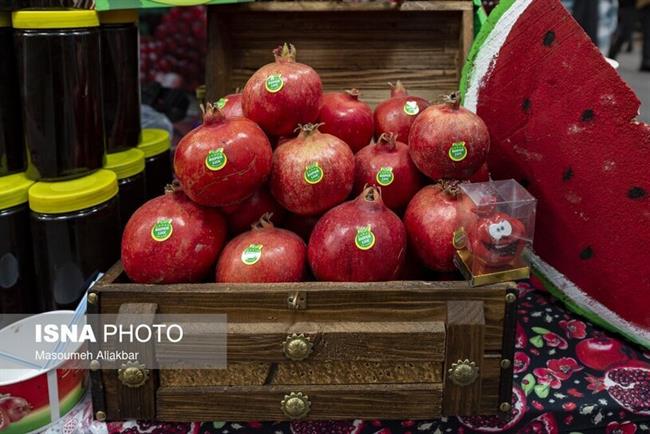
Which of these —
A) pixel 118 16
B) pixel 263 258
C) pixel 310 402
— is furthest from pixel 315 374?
pixel 118 16

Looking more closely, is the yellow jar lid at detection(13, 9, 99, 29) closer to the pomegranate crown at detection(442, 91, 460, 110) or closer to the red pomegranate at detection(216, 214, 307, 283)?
the red pomegranate at detection(216, 214, 307, 283)

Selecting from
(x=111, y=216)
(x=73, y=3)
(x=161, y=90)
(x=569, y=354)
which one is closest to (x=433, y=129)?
(x=569, y=354)

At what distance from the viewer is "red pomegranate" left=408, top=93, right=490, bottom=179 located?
115 cm

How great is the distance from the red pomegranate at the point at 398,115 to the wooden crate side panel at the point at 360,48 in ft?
1.25

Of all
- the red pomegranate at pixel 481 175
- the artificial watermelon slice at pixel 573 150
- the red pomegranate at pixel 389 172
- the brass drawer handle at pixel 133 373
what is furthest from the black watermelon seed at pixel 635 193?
the brass drawer handle at pixel 133 373

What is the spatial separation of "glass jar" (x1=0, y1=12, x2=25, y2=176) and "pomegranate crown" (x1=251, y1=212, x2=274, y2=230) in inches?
21.2

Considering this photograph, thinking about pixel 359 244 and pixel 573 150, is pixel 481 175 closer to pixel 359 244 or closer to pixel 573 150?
pixel 573 150

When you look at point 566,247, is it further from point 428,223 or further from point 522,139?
point 428,223

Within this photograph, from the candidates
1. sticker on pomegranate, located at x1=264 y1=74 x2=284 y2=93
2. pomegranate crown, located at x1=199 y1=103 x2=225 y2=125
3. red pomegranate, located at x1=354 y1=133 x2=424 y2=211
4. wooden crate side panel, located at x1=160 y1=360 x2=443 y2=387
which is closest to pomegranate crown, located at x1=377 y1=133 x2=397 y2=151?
red pomegranate, located at x1=354 y1=133 x2=424 y2=211

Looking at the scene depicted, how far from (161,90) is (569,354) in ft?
5.98

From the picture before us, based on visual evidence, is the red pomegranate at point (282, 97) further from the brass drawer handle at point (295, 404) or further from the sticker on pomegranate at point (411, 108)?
the brass drawer handle at point (295, 404)

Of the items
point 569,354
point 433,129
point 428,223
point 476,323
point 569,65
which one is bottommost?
point 569,354

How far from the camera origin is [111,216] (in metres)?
1.28

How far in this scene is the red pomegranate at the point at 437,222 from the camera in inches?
43.1
